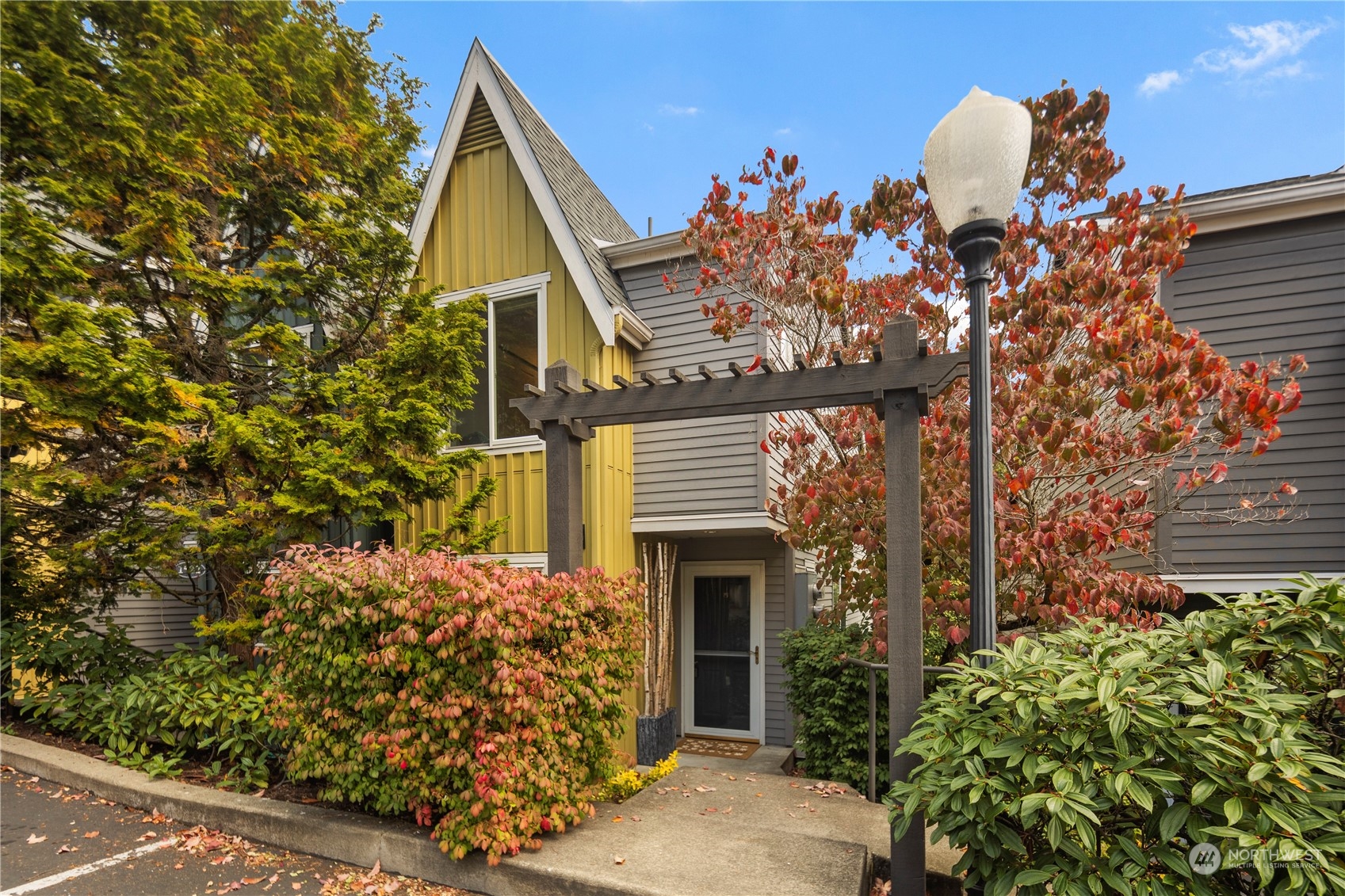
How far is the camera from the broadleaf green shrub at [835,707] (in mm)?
5891

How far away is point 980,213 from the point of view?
10.3ft

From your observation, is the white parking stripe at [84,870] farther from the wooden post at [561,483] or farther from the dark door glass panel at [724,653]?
the dark door glass panel at [724,653]

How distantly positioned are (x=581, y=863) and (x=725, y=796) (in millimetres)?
1598

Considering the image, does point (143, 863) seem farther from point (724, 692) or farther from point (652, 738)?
point (724, 692)

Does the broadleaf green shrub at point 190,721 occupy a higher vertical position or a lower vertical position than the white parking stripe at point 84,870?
higher

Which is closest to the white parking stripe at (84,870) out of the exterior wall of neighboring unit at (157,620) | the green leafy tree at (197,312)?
the green leafy tree at (197,312)

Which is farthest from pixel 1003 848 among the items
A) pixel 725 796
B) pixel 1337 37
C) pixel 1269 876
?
pixel 1337 37

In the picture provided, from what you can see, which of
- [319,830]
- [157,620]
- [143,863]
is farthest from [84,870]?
[157,620]

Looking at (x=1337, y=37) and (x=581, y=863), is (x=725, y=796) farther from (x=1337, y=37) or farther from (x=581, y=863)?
(x=1337, y=37)

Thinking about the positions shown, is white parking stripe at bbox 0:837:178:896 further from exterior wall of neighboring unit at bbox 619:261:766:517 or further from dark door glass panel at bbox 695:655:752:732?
dark door glass panel at bbox 695:655:752:732

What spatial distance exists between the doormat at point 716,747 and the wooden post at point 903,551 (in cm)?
441

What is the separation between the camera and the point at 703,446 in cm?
775

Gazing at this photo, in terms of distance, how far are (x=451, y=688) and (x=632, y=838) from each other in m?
Result: 1.43

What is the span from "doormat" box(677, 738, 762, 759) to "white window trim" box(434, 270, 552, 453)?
163 inches
